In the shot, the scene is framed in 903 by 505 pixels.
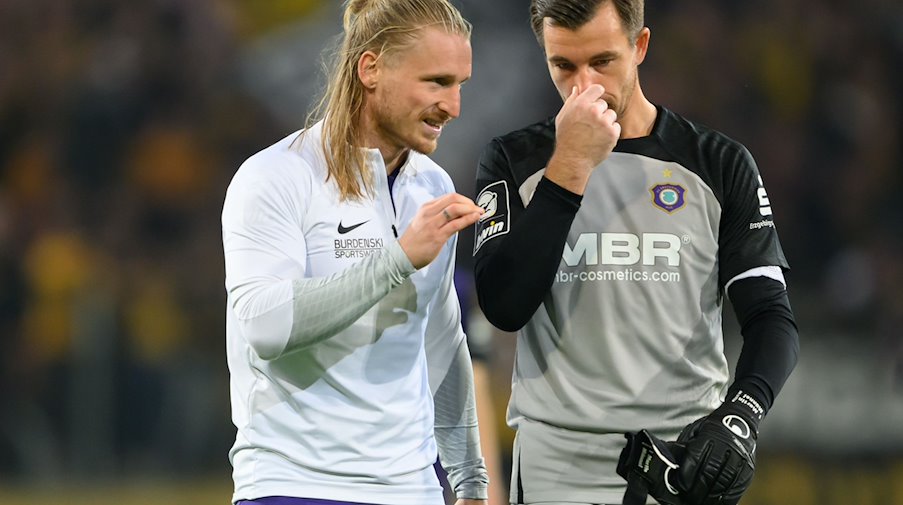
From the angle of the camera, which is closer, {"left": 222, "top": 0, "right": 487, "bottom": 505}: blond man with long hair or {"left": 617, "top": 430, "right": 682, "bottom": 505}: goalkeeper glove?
{"left": 617, "top": 430, "right": 682, "bottom": 505}: goalkeeper glove

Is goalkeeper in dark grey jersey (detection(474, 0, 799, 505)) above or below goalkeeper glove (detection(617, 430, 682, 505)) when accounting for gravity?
above

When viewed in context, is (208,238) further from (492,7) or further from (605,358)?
(605,358)

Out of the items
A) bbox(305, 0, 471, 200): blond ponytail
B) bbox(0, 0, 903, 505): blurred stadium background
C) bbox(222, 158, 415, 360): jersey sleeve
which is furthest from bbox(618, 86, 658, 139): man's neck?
bbox(0, 0, 903, 505): blurred stadium background

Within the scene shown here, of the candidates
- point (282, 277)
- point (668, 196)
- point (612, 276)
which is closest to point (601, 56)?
point (668, 196)

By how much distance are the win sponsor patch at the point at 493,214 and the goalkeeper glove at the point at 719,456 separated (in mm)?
549

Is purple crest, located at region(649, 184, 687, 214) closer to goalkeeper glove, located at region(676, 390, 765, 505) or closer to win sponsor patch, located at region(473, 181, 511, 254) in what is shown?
win sponsor patch, located at region(473, 181, 511, 254)

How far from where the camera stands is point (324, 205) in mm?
2562

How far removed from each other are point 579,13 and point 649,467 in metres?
0.90

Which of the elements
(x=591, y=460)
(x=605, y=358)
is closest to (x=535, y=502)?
(x=591, y=460)

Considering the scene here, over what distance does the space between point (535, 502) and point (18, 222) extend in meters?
5.06

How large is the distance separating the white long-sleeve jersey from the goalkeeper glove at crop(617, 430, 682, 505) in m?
0.52

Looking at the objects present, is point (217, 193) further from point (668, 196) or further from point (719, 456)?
point (719, 456)

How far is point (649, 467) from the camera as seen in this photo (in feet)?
7.47

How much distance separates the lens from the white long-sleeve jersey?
2.37 meters
